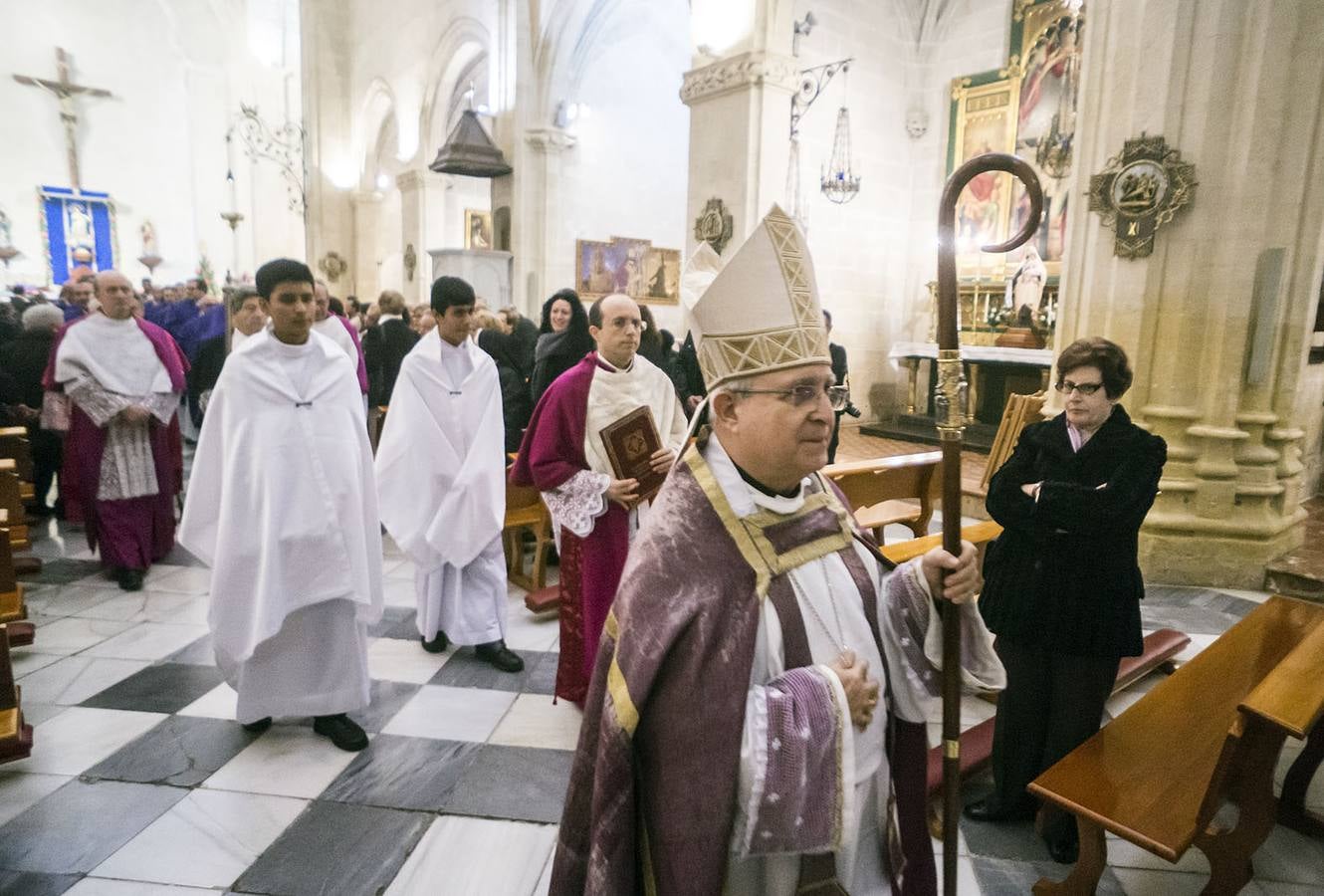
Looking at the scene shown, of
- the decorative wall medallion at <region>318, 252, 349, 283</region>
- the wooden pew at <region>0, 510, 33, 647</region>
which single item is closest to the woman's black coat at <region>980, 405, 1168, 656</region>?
the wooden pew at <region>0, 510, 33, 647</region>

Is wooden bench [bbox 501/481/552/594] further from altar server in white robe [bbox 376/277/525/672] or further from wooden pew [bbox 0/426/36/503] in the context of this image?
wooden pew [bbox 0/426/36/503]

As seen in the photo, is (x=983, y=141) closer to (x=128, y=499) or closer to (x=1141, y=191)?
(x=1141, y=191)

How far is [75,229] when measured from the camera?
61.5 feet

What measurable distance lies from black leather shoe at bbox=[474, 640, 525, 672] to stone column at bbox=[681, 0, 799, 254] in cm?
492

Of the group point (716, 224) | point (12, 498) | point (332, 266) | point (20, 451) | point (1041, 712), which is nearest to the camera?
point (1041, 712)

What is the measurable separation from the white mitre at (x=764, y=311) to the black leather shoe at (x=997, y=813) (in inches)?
80.1

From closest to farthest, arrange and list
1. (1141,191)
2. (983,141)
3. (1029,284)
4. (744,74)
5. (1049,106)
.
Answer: (1141,191)
(744,74)
(1029,284)
(1049,106)
(983,141)

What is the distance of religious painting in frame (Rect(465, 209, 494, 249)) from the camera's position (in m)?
16.8

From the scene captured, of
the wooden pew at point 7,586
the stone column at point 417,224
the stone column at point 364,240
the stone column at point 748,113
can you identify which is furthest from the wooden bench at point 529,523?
the stone column at point 364,240

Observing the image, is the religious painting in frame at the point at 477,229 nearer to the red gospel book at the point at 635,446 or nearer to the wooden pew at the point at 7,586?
the wooden pew at the point at 7,586

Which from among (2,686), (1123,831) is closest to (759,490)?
(1123,831)

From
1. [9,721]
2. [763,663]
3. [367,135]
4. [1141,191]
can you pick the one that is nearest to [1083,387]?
[763,663]

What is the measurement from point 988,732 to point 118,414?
5.17m

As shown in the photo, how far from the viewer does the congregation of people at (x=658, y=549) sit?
4.39 feet
